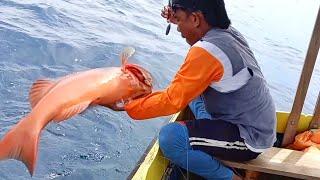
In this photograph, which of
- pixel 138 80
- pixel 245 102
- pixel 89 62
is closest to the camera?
pixel 138 80

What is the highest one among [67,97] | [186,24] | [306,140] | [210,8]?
[210,8]

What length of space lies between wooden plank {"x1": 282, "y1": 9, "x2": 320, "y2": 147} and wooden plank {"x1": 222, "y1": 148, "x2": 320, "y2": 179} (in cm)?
55

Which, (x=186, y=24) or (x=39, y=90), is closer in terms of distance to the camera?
(x=39, y=90)

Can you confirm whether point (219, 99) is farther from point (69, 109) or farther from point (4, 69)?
point (4, 69)

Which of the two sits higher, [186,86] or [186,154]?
[186,86]

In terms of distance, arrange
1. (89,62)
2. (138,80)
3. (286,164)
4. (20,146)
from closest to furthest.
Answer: (20,146) < (138,80) < (286,164) < (89,62)

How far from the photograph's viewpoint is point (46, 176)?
16.1 ft

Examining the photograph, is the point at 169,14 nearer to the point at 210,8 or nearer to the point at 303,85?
the point at 210,8

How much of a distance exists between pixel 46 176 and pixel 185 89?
2.36m

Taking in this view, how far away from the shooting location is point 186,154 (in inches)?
149

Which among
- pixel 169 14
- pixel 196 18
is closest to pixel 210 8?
pixel 196 18

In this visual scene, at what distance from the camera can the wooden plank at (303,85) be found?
14.5ft

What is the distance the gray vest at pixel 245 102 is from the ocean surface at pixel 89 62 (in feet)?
3.76

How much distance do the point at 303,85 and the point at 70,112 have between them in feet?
9.11
